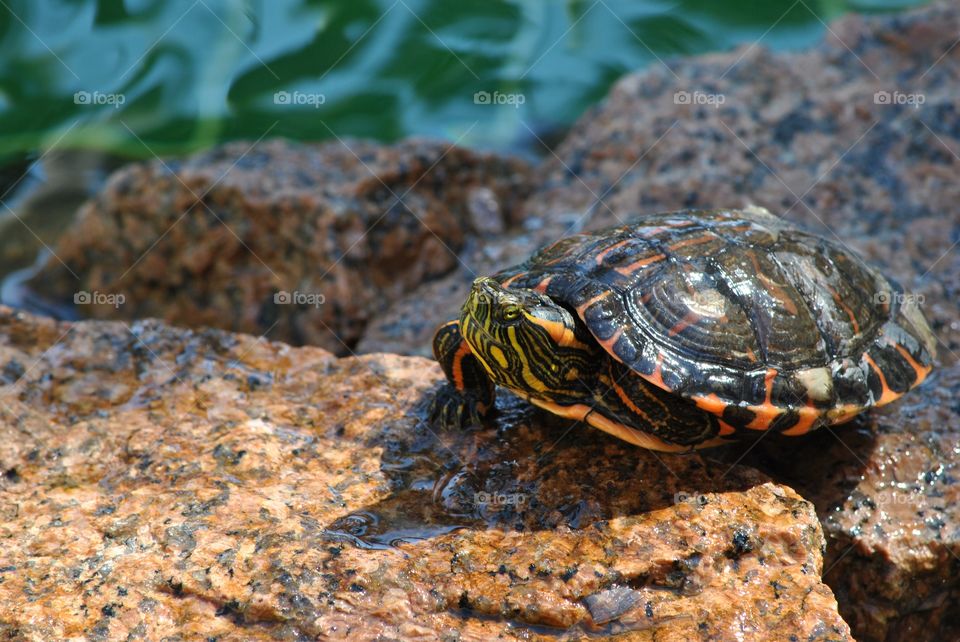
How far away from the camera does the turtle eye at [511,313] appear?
12.0 feet

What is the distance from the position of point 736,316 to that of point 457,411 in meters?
1.31

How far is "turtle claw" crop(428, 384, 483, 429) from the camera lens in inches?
159

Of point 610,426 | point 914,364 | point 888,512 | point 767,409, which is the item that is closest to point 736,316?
point 767,409

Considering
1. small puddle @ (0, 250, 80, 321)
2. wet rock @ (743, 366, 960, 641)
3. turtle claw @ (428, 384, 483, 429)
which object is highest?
turtle claw @ (428, 384, 483, 429)

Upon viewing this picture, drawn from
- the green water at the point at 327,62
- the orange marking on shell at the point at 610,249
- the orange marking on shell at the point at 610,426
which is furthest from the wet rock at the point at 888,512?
the green water at the point at 327,62

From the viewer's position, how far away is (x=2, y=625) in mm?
2957

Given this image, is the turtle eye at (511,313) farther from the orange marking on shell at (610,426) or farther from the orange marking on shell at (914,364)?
the orange marking on shell at (914,364)

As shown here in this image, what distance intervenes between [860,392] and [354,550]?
92.0 inches

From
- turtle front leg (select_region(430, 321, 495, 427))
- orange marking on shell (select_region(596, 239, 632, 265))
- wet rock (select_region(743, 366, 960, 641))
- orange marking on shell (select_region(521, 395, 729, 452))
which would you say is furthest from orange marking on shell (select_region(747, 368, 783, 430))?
turtle front leg (select_region(430, 321, 495, 427))

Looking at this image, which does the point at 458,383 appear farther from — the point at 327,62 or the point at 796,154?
the point at 327,62

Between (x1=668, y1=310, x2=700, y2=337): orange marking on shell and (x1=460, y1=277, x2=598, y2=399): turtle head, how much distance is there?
359 millimetres

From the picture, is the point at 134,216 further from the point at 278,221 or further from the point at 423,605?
the point at 423,605

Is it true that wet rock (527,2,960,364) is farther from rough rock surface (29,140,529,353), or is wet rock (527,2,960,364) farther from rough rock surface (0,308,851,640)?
rough rock surface (0,308,851,640)

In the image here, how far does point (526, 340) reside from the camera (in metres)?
3.71
